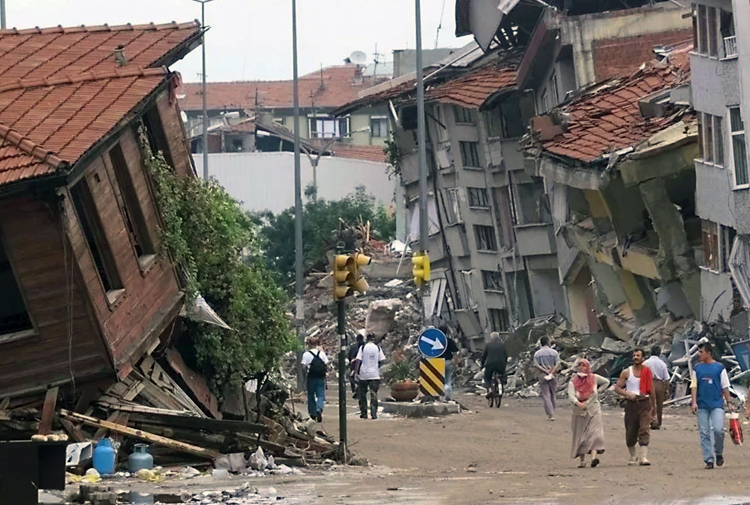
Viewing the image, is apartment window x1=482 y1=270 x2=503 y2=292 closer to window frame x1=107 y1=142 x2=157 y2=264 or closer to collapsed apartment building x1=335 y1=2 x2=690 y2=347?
collapsed apartment building x1=335 y1=2 x2=690 y2=347

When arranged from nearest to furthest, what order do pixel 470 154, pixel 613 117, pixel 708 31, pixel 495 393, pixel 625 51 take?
pixel 708 31
pixel 495 393
pixel 613 117
pixel 625 51
pixel 470 154

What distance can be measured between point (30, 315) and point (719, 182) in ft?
61.8

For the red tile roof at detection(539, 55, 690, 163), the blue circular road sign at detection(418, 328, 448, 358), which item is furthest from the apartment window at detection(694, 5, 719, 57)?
the blue circular road sign at detection(418, 328, 448, 358)

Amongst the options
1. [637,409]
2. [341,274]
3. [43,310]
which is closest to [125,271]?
[43,310]

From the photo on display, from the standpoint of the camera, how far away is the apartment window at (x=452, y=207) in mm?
57688

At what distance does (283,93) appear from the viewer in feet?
368

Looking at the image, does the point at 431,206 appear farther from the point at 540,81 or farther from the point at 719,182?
the point at 719,182

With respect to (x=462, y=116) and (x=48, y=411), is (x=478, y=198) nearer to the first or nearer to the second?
(x=462, y=116)

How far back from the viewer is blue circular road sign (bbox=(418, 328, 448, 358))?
33031mm

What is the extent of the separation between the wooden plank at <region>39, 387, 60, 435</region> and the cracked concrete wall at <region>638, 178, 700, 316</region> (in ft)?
67.5

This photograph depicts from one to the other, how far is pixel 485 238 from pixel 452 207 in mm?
2311

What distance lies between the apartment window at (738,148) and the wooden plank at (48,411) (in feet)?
58.4

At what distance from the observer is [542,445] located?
25.8 meters

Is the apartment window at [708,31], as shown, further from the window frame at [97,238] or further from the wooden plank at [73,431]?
the wooden plank at [73,431]
